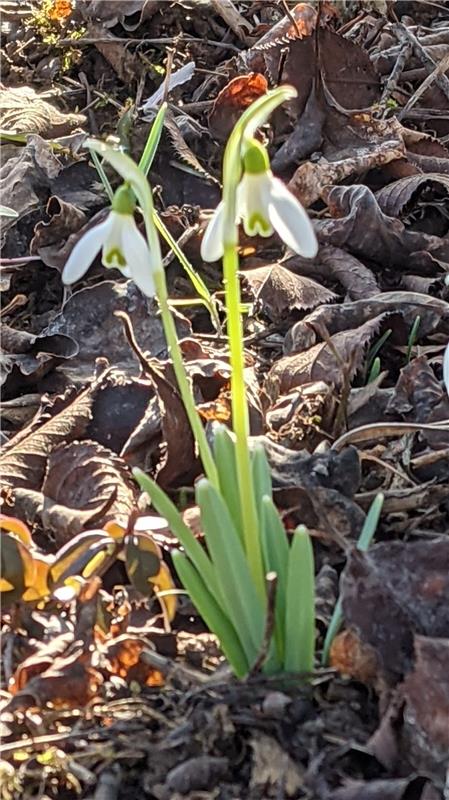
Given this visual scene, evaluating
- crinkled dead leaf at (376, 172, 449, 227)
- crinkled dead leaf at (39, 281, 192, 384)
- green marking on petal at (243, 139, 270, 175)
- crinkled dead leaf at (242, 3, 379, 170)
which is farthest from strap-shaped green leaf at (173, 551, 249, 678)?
crinkled dead leaf at (242, 3, 379, 170)

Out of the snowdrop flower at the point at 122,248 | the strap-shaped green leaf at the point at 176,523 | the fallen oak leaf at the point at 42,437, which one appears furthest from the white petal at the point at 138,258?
the fallen oak leaf at the point at 42,437

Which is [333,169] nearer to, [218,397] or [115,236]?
[218,397]

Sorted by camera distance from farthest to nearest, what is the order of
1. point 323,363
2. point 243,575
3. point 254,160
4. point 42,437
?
point 323,363 < point 42,437 < point 243,575 < point 254,160

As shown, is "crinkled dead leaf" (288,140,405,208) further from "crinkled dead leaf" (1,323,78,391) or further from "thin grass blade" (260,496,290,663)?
"thin grass blade" (260,496,290,663)

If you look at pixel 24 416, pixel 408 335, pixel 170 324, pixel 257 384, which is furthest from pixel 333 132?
pixel 170 324

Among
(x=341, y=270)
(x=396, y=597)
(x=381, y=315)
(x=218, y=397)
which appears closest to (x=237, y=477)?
(x=396, y=597)

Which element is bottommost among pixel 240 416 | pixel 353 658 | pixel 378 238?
pixel 353 658
